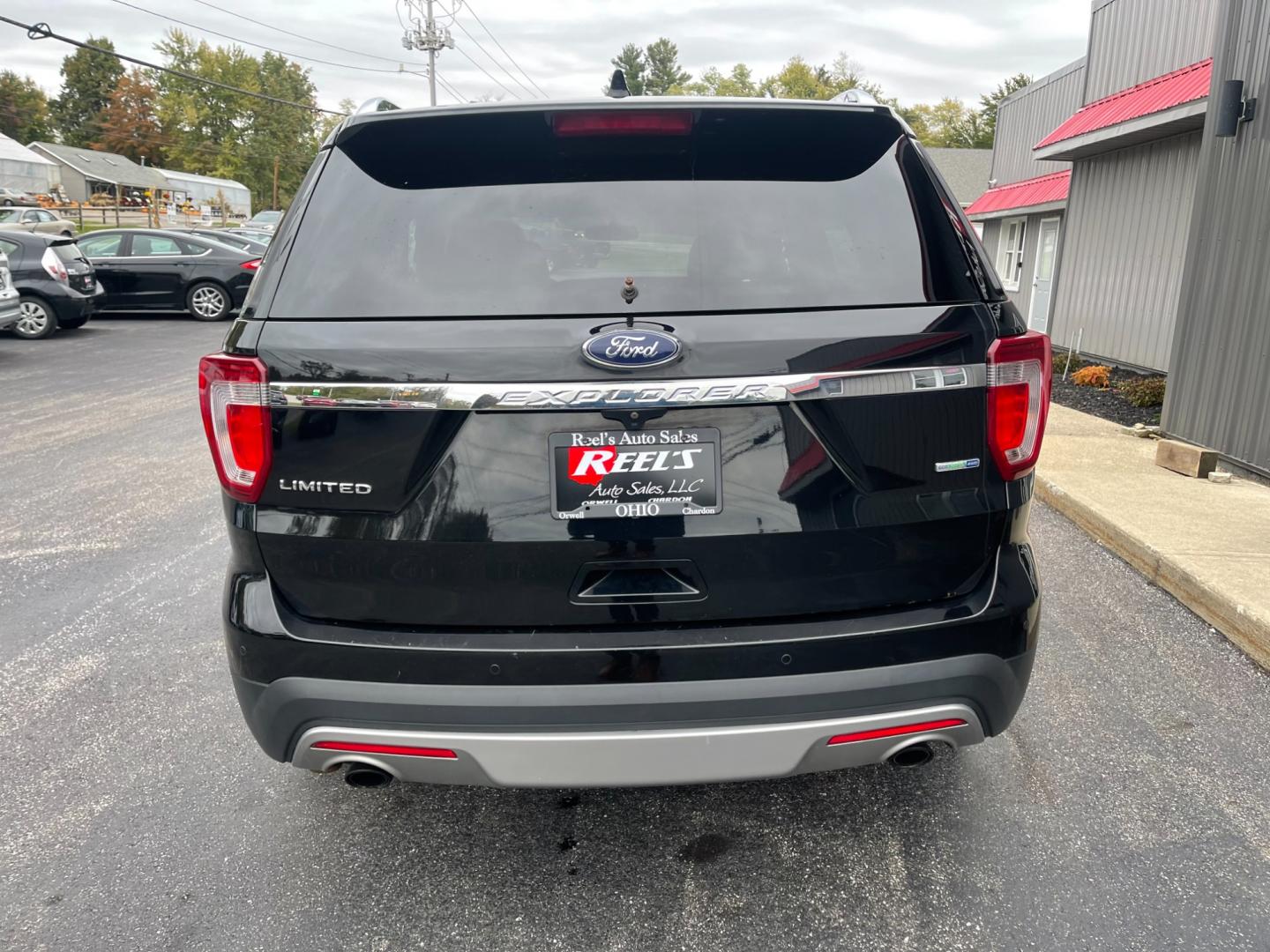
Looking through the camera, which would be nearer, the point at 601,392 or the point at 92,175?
the point at 601,392

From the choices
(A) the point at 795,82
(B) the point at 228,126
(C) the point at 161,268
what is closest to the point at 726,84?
(A) the point at 795,82

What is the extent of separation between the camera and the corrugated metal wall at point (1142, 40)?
35.9 ft

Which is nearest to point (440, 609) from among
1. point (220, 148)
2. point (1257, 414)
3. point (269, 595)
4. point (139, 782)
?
point (269, 595)

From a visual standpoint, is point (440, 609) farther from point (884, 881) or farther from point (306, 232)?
point (884, 881)

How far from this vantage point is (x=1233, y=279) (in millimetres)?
6703

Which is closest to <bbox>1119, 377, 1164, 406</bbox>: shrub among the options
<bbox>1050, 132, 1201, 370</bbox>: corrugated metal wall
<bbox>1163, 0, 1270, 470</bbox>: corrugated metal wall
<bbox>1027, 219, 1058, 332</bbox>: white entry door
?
<bbox>1050, 132, 1201, 370</bbox>: corrugated metal wall

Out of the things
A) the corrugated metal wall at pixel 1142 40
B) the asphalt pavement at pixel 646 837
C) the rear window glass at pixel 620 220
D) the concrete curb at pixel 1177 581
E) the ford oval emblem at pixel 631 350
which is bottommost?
the asphalt pavement at pixel 646 837

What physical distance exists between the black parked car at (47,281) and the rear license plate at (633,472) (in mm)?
15194

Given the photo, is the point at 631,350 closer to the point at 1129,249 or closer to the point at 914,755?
the point at 914,755

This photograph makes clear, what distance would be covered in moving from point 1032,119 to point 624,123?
2063 cm

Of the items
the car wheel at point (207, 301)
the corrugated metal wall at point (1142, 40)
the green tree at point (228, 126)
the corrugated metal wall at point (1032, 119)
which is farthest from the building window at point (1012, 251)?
the green tree at point (228, 126)

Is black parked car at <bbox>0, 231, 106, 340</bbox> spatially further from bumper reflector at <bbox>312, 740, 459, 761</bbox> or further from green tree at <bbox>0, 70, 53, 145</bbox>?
green tree at <bbox>0, 70, 53, 145</bbox>

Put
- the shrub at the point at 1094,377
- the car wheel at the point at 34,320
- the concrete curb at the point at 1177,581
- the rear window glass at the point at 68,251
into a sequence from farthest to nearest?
1. the rear window glass at the point at 68,251
2. the car wheel at the point at 34,320
3. the shrub at the point at 1094,377
4. the concrete curb at the point at 1177,581

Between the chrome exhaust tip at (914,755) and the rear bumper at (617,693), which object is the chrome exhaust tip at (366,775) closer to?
the rear bumper at (617,693)
